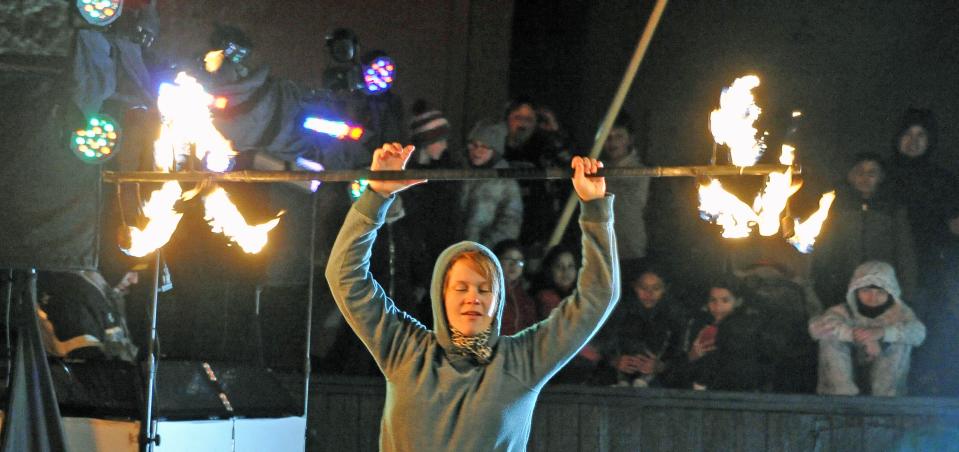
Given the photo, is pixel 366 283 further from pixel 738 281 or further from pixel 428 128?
pixel 428 128

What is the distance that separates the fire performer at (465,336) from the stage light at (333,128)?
466cm

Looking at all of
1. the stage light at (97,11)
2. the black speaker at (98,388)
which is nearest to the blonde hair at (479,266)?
the stage light at (97,11)

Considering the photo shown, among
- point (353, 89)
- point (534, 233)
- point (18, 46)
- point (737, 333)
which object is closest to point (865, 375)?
point (737, 333)

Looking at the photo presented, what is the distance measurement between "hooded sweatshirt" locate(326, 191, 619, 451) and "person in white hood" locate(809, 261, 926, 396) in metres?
4.21

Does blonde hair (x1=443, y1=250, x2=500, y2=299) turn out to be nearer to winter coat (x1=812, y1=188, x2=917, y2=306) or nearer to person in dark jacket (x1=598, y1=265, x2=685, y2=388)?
person in dark jacket (x1=598, y1=265, x2=685, y2=388)

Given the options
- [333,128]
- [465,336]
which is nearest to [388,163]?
[465,336]

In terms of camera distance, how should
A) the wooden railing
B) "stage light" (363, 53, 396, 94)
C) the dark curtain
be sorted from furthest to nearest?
"stage light" (363, 53, 396, 94), the wooden railing, the dark curtain

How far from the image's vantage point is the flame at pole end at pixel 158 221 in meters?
5.43

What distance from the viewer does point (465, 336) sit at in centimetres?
465

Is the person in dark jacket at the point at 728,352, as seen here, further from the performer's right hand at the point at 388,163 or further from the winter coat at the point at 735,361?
the performer's right hand at the point at 388,163

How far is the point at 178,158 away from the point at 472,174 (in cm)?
161

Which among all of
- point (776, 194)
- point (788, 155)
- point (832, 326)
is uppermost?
point (788, 155)

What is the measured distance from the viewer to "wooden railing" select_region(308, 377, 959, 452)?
8.13 meters

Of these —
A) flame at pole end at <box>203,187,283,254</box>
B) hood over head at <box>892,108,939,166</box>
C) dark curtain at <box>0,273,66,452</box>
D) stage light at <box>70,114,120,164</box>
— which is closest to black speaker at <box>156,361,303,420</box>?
dark curtain at <box>0,273,66,452</box>
